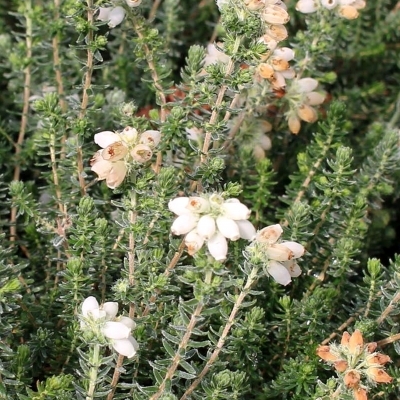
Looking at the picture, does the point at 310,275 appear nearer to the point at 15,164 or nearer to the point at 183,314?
the point at 183,314

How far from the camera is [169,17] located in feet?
8.27

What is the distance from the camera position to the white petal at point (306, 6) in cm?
209

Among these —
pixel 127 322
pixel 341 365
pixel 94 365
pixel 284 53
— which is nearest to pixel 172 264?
pixel 127 322

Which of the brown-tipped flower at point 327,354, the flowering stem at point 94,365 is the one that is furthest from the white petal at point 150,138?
the brown-tipped flower at point 327,354

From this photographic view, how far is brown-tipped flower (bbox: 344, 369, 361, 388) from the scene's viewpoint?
1382 mm

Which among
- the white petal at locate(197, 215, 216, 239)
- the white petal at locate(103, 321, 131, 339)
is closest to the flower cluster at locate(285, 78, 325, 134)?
the white petal at locate(197, 215, 216, 239)

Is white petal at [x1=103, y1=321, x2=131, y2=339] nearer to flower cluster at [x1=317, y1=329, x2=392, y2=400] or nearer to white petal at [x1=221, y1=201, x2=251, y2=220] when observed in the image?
white petal at [x1=221, y1=201, x2=251, y2=220]

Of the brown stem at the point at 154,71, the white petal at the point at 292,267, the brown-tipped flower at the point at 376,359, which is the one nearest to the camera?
the brown-tipped flower at the point at 376,359

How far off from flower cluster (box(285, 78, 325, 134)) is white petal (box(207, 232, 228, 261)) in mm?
927

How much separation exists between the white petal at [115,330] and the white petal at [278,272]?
1.00 ft

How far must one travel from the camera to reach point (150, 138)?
5.21ft

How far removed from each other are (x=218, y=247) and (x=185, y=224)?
3.3 inches

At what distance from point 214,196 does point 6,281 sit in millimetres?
506

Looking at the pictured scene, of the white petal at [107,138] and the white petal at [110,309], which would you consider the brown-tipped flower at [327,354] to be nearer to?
the white petal at [110,309]
